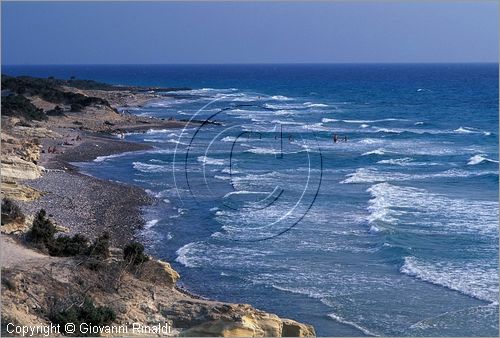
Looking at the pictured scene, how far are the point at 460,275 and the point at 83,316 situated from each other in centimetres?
1163

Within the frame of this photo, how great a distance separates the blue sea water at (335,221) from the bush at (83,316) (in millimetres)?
5259

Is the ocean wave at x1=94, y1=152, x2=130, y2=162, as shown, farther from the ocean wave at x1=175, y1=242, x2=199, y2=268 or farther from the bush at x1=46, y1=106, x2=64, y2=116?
the ocean wave at x1=175, y1=242, x2=199, y2=268

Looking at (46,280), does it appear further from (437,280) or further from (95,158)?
(95,158)

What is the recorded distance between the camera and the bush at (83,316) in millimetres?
13086

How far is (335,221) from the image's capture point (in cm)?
2658

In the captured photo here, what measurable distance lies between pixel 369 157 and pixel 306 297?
25.0 meters

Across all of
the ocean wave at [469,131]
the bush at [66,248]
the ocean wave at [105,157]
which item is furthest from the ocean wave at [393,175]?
the bush at [66,248]

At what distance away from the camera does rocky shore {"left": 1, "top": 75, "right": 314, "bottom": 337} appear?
13695mm

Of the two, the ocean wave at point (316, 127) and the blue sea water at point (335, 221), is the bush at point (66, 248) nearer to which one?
the blue sea water at point (335, 221)

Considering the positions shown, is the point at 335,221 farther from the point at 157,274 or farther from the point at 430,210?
the point at 157,274

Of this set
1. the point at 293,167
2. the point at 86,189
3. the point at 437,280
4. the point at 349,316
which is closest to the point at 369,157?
the point at 293,167

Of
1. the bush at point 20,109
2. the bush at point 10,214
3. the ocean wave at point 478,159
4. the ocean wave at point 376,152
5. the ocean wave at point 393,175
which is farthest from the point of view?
the bush at point 20,109

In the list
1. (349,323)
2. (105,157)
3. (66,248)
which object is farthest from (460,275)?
(105,157)

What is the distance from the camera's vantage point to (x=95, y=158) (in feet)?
134
